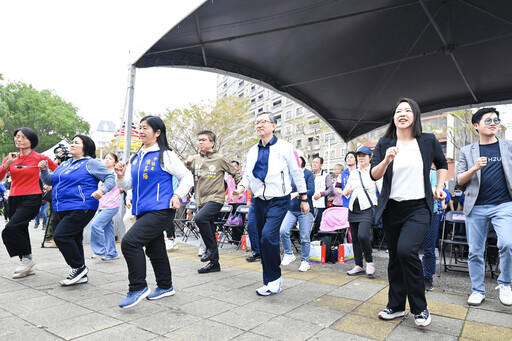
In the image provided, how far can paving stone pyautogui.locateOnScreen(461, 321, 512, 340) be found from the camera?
2822 millimetres

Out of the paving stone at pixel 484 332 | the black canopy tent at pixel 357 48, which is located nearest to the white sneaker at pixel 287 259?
the paving stone at pixel 484 332

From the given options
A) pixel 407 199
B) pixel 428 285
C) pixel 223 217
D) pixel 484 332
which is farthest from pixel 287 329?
pixel 223 217

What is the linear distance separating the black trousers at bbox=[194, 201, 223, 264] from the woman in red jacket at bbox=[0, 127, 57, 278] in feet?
7.46

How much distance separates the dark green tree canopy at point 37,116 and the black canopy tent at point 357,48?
3838cm

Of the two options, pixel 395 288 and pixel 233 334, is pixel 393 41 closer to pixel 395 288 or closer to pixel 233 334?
pixel 395 288

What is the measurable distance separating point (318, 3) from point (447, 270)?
5.41m

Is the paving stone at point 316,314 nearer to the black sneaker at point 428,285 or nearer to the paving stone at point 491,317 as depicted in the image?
the paving stone at point 491,317

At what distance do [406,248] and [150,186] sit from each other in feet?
8.37

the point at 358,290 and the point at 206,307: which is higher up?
the point at 206,307

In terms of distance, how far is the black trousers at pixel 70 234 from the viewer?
4230 mm

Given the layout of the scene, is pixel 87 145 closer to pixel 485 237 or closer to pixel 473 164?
pixel 473 164

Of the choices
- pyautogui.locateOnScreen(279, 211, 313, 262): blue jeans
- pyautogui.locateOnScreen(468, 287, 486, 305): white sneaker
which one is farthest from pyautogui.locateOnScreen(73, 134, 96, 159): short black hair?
pyautogui.locateOnScreen(468, 287, 486, 305): white sneaker

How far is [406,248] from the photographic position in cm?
292

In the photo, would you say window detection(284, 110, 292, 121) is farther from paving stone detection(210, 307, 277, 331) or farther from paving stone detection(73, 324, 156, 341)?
paving stone detection(73, 324, 156, 341)
